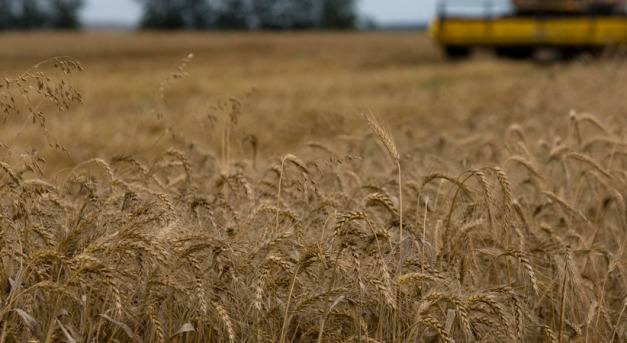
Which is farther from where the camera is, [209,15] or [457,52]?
[209,15]

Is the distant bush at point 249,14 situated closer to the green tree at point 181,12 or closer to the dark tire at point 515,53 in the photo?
the green tree at point 181,12

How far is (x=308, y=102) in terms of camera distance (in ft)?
45.5

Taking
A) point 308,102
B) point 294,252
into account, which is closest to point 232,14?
point 308,102

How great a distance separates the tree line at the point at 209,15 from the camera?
71.9 metres

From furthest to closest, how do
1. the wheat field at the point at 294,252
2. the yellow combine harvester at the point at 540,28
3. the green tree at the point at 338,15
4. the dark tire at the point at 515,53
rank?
the green tree at the point at 338,15 → the dark tire at the point at 515,53 → the yellow combine harvester at the point at 540,28 → the wheat field at the point at 294,252

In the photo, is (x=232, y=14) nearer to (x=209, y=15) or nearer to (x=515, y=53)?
(x=209, y=15)

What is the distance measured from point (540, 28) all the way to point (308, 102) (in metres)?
11.0

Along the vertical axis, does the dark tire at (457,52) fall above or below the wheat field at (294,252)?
below

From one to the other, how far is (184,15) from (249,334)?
250 feet

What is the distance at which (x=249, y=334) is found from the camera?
9.33ft

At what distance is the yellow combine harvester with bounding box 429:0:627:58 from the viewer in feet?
74.0

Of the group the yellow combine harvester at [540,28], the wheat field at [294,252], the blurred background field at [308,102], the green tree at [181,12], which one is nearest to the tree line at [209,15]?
the green tree at [181,12]

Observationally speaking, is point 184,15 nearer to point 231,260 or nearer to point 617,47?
point 617,47

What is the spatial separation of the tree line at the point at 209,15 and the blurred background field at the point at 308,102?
149 feet
